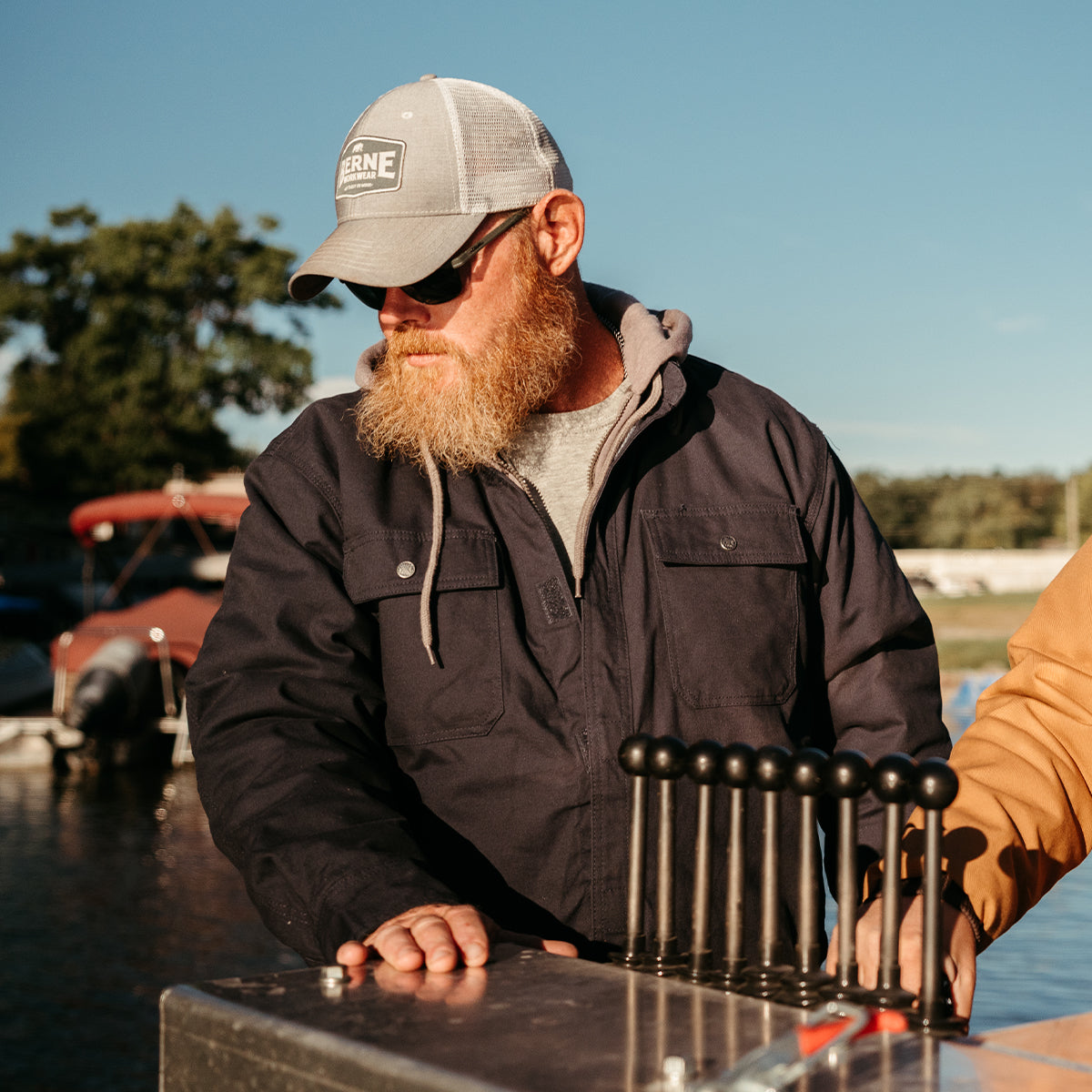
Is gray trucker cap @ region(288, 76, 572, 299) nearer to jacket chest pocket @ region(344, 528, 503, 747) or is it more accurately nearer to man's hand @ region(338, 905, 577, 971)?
jacket chest pocket @ region(344, 528, 503, 747)

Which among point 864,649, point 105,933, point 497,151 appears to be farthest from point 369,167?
point 105,933

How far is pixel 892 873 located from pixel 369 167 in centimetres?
171

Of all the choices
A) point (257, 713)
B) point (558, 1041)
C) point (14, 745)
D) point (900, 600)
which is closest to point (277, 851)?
point (257, 713)

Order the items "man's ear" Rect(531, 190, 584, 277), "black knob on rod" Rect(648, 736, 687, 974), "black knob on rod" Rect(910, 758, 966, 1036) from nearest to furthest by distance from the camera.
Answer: "black knob on rod" Rect(910, 758, 966, 1036), "black knob on rod" Rect(648, 736, 687, 974), "man's ear" Rect(531, 190, 584, 277)

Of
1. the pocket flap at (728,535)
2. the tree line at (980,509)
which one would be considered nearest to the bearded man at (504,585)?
the pocket flap at (728,535)

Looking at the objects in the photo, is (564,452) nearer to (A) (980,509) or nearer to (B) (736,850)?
(B) (736,850)

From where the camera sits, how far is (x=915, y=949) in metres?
1.66

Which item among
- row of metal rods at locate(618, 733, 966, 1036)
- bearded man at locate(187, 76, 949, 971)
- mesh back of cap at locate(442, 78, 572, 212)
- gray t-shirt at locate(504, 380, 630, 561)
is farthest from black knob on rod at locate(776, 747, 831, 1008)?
mesh back of cap at locate(442, 78, 572, 212)

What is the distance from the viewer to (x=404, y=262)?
2.49 m

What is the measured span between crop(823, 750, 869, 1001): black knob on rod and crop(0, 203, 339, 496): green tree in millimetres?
37507

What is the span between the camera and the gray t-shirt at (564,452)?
2623mm

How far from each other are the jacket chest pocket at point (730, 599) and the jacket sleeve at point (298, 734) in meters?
0.54

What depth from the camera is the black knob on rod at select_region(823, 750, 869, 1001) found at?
1.45 meters

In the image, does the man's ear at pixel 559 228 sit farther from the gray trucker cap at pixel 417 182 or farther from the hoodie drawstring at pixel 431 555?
the hoodie drawstring at pixel 431 555
